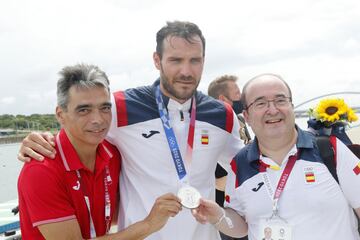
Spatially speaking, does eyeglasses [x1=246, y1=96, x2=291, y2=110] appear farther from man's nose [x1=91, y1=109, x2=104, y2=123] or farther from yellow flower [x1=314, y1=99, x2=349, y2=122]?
man's nose [x1=91, y1=109, x2=104, y2=123]

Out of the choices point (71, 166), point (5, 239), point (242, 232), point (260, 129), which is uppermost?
point (260, 129)

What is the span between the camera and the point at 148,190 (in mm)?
2902

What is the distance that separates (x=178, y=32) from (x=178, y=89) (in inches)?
18.3

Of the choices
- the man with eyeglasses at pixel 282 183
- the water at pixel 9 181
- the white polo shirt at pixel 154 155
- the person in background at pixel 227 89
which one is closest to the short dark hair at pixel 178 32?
the white polo shirt at pixel 154 155

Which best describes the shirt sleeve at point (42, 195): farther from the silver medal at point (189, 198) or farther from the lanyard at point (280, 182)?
the lanyard at point (280, 182)

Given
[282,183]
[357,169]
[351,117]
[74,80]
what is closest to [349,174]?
[357,169]

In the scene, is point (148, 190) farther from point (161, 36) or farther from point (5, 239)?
point (5, 239)

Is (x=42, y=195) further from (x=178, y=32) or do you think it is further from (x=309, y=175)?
(x=309, y=175)

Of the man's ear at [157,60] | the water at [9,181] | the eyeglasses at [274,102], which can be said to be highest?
the man's ear at [157,60]

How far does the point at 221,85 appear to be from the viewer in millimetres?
5273

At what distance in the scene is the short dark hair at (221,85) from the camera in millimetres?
5223

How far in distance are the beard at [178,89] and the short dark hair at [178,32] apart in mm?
233

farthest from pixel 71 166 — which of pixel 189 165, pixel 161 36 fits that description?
pixel 161 36

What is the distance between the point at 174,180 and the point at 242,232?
0.65m
